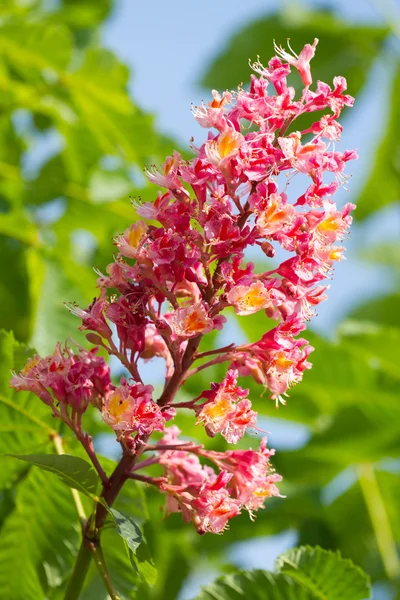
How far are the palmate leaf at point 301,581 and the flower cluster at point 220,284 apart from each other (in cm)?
28

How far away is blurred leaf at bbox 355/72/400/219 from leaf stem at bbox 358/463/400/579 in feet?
8.99

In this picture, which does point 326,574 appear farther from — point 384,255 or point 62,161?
point 384,255

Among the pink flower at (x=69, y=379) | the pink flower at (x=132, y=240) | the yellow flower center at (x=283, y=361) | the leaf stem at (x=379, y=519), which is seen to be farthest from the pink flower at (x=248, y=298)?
the leaf stem at (x=379, y=519)

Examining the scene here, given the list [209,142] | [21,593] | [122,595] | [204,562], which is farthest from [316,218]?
[204,562]

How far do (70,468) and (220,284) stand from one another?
541 millimetres

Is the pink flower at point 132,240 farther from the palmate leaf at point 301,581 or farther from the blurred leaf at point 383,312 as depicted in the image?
the blurred leaf at point 383,312

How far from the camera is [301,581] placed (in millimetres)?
2164

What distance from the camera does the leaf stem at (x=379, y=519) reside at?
12.2ft

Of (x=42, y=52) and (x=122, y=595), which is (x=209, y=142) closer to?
(x=122, y=595)

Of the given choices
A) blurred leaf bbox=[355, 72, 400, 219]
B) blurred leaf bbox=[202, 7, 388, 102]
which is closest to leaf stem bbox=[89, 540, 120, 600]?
blurred leaf bbox=[355, 72, 400, 219]

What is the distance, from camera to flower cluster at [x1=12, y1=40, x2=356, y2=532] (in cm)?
185

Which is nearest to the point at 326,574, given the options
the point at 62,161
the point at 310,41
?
the point at 62,161

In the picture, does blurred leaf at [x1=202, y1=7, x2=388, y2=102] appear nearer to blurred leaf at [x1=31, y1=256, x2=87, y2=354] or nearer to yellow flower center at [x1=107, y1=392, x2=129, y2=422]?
blurred leaf at [x1=31, y1=256, x2=87, y2=354]

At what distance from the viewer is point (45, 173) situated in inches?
176
